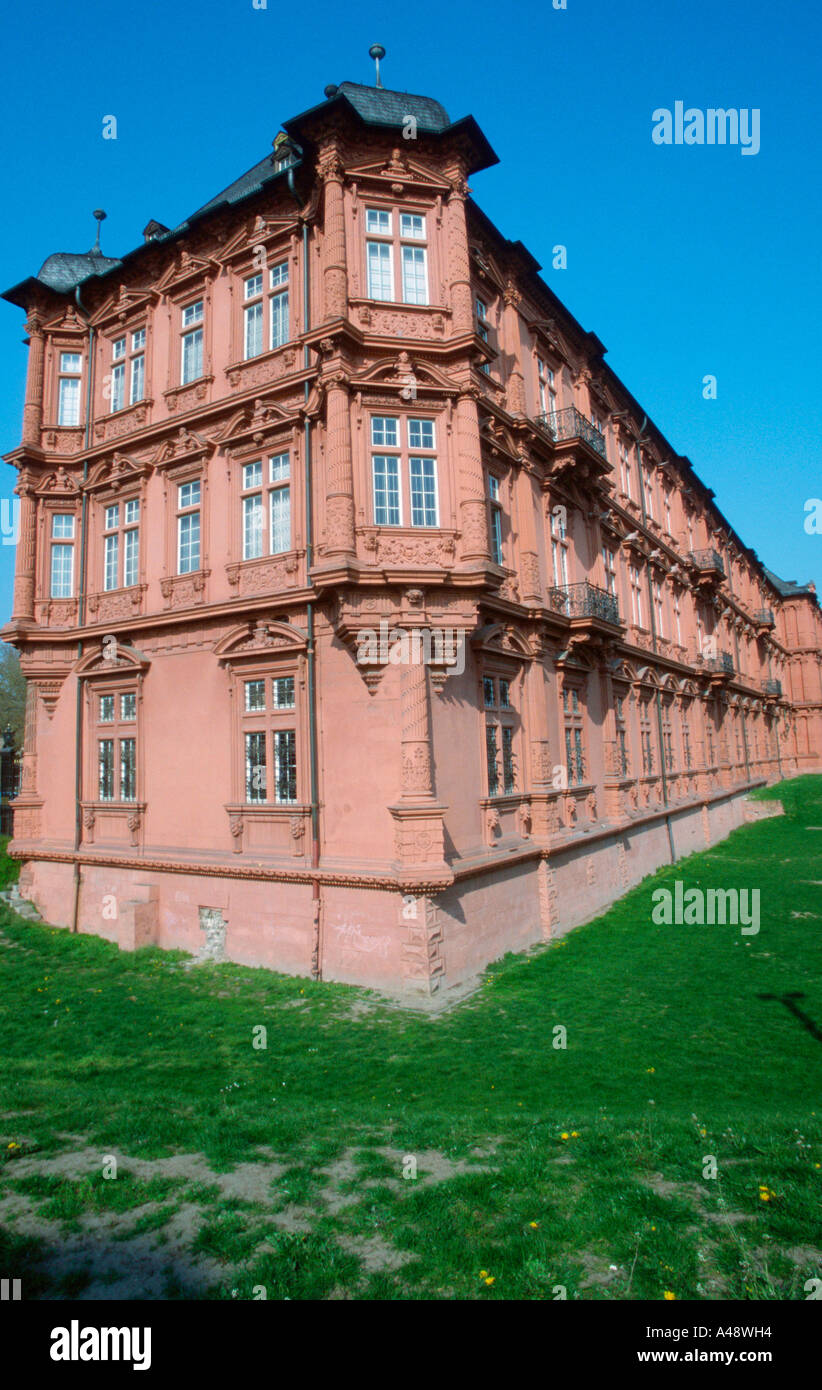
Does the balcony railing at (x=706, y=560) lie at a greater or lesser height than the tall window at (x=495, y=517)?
greater

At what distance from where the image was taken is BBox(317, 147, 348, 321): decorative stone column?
521 inches

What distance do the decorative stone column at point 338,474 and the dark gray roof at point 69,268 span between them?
1050 centimetres

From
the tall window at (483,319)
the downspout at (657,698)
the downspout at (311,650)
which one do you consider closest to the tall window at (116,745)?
the downspout at (311,650)

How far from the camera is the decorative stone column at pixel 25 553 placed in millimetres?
18391

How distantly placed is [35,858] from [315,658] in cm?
1024

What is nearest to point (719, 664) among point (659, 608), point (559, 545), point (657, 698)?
point (659, 608)

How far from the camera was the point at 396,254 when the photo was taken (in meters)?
14.2

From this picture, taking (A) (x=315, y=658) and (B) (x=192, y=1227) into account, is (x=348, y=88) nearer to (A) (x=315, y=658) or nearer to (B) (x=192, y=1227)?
(A) (x=315, y=658)

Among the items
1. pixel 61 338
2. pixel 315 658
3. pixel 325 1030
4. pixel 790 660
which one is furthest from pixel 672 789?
pixel 790 660

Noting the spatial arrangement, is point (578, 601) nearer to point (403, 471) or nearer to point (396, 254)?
point (403, 471)

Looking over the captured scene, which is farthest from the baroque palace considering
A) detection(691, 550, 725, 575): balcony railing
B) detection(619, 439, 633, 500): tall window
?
detection(691, 550, 725, 575): balcony railing

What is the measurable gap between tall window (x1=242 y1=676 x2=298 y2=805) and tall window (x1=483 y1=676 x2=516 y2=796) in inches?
152

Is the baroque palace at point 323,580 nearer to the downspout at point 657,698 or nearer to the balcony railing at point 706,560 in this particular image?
the downspout at point 657,698

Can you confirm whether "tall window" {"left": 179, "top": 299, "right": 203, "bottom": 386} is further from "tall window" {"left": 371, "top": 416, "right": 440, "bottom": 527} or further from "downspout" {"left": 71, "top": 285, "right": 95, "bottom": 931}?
"tall window" {"left": 371, "top": 416, "right": 440, "bottom": 527}
